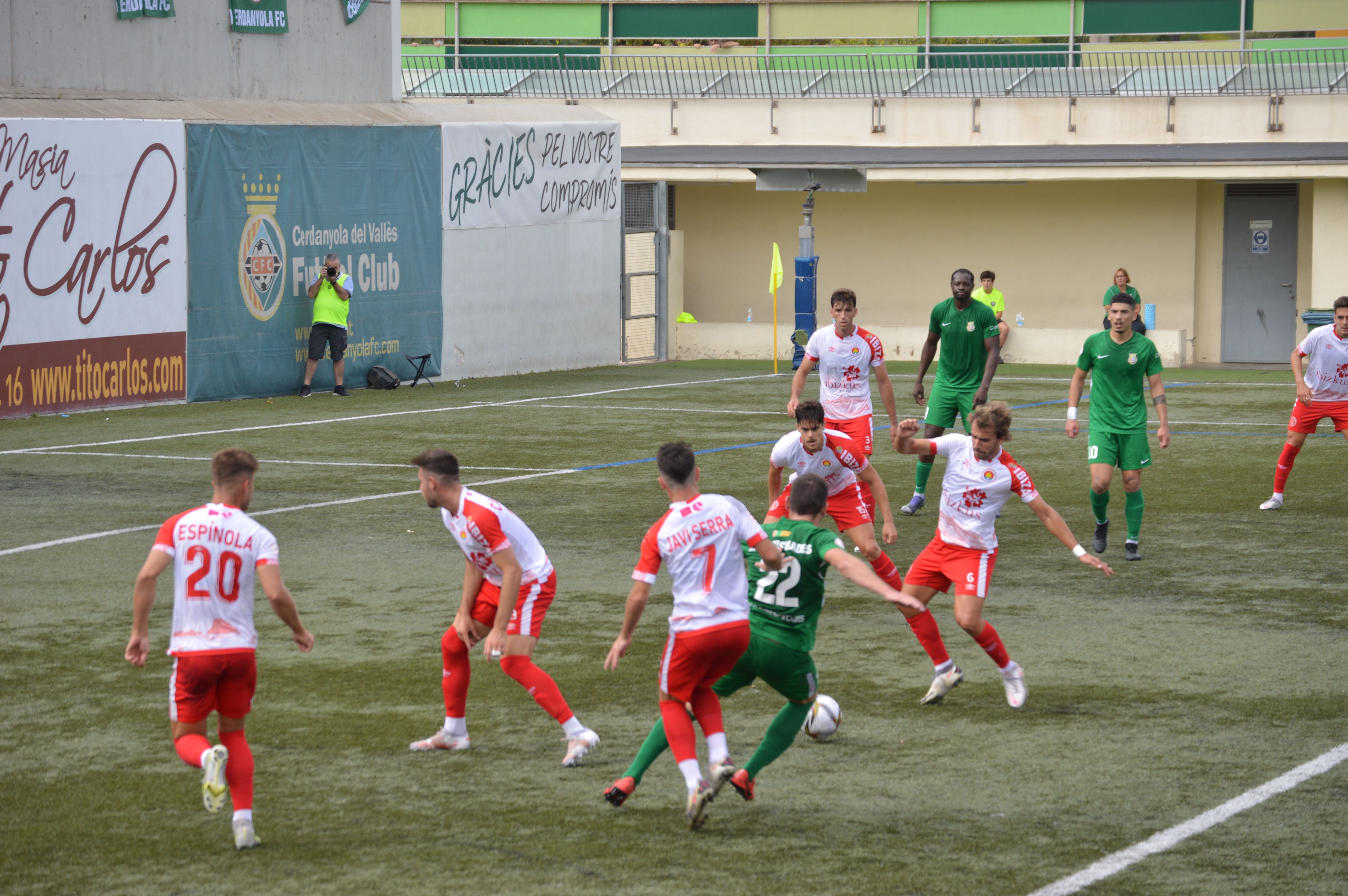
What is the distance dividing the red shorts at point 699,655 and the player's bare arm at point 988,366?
8047 millimetres

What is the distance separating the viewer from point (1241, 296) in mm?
36000

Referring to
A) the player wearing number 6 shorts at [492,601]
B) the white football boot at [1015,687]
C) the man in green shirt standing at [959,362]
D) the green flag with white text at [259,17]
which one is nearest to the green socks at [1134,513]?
the man in green shirt standing at [959,362]

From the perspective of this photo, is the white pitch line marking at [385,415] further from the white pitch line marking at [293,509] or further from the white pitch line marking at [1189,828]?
the white pitch line marking at [1189,828]

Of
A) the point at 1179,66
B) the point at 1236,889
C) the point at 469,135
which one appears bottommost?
the point at 1236,889

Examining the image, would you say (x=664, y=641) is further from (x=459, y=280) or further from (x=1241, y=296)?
(x=1241, y=296)

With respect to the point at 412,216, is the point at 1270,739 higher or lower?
lower

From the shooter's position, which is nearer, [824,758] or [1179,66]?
[824,758]

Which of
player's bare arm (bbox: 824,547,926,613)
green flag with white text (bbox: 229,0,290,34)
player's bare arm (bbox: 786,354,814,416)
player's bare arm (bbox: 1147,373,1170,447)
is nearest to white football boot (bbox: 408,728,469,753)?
player's bare arm (bbox: 824,547,926,613)

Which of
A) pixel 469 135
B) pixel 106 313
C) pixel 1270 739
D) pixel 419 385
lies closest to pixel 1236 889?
pixel 1270 739

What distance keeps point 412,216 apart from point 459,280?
5.14 feet

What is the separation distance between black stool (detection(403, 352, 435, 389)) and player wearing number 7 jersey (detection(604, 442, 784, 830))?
20.8 metres

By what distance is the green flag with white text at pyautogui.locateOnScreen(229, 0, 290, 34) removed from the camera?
26.5m

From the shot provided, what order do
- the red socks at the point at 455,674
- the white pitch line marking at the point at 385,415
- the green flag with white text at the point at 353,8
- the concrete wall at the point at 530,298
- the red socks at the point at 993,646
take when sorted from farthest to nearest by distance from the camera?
the concrete wall at the point at 530,298, the green flag with white text at the point at 353,8, the white pitch line marking at the point at 385,415, the red socks at the point at 993,646, the red socks at the point at 455,674

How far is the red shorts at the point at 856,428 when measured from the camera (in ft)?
43.4
